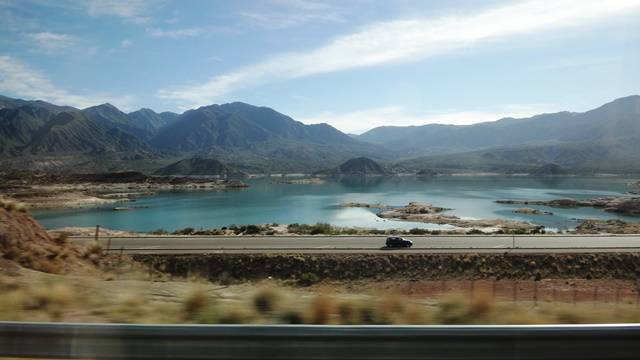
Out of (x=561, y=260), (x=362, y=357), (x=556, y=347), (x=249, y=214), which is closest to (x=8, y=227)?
(x=362, y=357)

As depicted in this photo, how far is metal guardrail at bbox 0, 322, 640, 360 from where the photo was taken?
4492 mm

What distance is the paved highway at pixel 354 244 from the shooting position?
106 ft

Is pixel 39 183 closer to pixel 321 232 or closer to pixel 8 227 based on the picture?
pixel 321 232

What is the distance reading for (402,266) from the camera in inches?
1166

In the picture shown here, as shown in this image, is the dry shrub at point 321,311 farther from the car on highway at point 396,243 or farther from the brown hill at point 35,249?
the car on highway at point 396,243

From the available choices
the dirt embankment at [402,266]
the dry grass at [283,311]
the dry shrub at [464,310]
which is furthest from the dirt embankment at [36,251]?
the dry shrub at [464,310]

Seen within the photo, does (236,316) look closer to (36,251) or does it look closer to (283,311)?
(283,311)

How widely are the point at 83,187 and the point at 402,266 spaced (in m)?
127

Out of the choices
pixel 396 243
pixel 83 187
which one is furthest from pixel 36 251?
pixel 83 187

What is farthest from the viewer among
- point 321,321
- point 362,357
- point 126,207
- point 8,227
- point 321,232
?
point 126,207

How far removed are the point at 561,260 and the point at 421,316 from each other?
2705cm

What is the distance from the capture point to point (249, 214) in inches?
3442

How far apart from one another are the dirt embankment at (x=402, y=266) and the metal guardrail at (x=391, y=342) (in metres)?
24.2

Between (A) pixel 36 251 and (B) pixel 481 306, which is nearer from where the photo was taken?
(B) pixel 481 306
